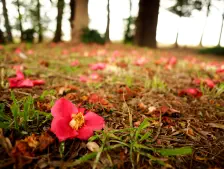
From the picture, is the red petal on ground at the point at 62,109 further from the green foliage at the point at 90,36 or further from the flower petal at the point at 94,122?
the green foliage at the point at 90,36

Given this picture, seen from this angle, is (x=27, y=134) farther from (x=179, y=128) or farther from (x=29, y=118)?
(x=179, y=128)

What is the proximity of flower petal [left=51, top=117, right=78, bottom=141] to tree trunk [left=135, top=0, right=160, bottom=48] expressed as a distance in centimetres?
893

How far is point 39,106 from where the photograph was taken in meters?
1.21

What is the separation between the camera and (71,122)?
94cm

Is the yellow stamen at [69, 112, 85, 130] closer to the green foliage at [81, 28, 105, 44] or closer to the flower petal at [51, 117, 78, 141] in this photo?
the flower petal at [51, 117, 78, 141]

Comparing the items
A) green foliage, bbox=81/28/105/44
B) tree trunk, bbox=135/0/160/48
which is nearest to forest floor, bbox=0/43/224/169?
green foliage, bbox=81/28/105/44

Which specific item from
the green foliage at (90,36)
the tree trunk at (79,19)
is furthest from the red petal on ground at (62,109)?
the tree trunk at (79,19)

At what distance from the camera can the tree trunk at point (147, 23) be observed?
29.3ft

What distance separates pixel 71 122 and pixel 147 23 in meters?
9.03

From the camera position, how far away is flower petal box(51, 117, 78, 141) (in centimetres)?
86

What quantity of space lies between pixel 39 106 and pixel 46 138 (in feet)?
1.27

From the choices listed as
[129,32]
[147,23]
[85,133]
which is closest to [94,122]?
[85,133]

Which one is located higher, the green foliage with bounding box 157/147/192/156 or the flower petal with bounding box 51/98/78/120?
the flower petal with bounding box 51/98/78/120

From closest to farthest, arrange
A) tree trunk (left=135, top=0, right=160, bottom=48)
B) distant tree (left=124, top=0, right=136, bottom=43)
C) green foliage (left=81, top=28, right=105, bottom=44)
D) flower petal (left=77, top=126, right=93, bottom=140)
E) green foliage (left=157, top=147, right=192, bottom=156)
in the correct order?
1. green foliage (left=157, top=147, right=192, bottom=156)
2. flower petal (left=77, top=126, right=93, bottom=140)
3. green foliage (left=81, top=28, right=105, bottom=44)
4. tree trunk (left=135, top=0, right=160, bottom=48)
5. distant tree (left=124, top=0, right=136, bottom=43)
